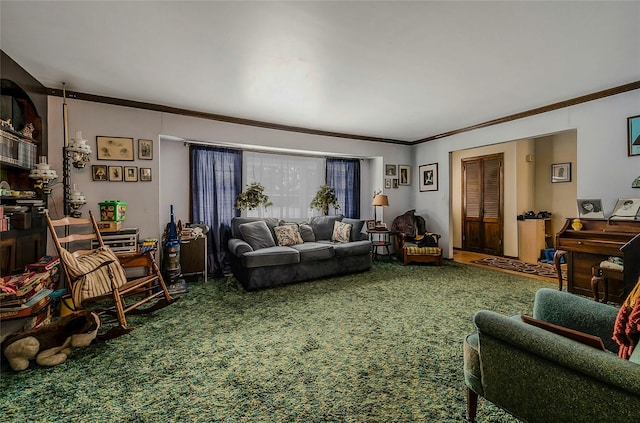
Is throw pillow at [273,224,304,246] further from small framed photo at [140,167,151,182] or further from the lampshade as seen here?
small framed photo at [140,167,151,182]

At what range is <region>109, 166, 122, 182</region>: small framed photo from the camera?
3.65 metres

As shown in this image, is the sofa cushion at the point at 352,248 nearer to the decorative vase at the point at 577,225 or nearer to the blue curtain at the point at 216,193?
the blue curtain at the point at 216,193

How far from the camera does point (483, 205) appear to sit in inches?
251

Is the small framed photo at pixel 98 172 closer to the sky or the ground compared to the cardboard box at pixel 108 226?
closer to the sky

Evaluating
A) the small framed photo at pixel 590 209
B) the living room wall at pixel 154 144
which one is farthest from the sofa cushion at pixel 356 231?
the small framed photo at pixel 590 209

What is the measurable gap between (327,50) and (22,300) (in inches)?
124

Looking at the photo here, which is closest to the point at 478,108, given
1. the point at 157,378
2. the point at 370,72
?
the point at 370,72

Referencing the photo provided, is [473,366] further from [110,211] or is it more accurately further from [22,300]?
[110,211]

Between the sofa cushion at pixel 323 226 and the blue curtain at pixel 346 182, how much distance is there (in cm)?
76

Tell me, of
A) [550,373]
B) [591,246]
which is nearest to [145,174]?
[550,373]

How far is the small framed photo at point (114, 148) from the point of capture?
358 centimetres

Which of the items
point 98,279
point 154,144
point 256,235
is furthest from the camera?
point 256,235

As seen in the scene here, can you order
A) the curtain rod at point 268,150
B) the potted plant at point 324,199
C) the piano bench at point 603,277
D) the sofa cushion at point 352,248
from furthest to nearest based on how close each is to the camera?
the potted plant at point 324,199 → the curtain rod at point 268,150 → the sofa cushion at point 352,248 → the piano bench at point 603,277

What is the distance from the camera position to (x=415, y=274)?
4535 mm
